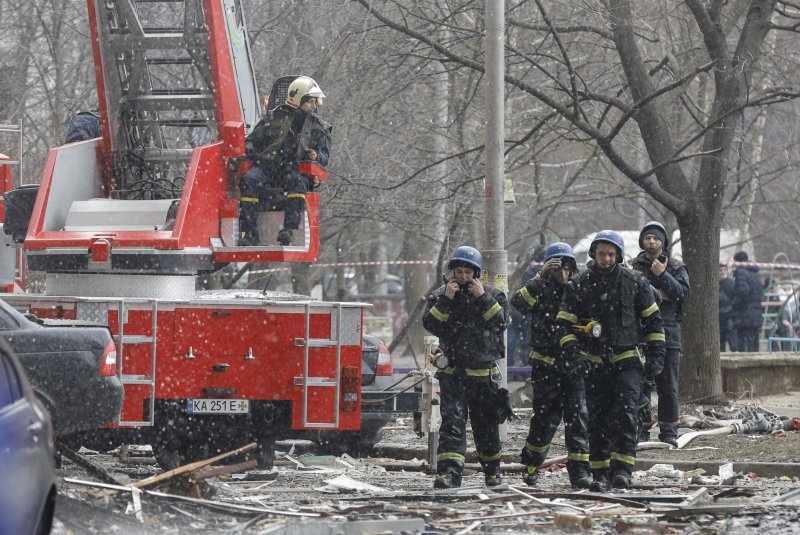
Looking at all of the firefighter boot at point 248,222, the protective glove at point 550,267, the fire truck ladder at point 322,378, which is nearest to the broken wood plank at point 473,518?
the fire truck ladder at point 322,378

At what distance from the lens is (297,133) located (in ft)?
39.3

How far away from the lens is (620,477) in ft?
35.0

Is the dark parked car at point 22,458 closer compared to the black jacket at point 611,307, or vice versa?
the dark parked car at point 22,458

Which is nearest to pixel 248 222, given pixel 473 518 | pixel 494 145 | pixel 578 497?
pixel 494 145

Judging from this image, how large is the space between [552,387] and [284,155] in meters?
2.94

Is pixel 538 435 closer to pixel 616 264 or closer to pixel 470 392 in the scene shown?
pixel 470 392

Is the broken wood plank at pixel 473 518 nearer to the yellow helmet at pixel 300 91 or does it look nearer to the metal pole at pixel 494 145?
the yellow helmet at pixel 300 91

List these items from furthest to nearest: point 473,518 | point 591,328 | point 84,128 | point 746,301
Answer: point 746,301
point 84,128
point 591,328
point 473,518

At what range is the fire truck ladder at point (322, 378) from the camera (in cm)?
1083

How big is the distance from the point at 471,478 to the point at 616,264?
7.57ft

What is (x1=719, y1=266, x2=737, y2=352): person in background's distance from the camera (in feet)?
78.6

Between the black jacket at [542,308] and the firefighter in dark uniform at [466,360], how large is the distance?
1.73ft

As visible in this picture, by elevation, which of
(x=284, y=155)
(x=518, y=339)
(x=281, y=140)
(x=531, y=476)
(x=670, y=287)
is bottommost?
(x=531, y=476)

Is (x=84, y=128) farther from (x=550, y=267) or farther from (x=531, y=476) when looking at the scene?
(x=531, y=476)
